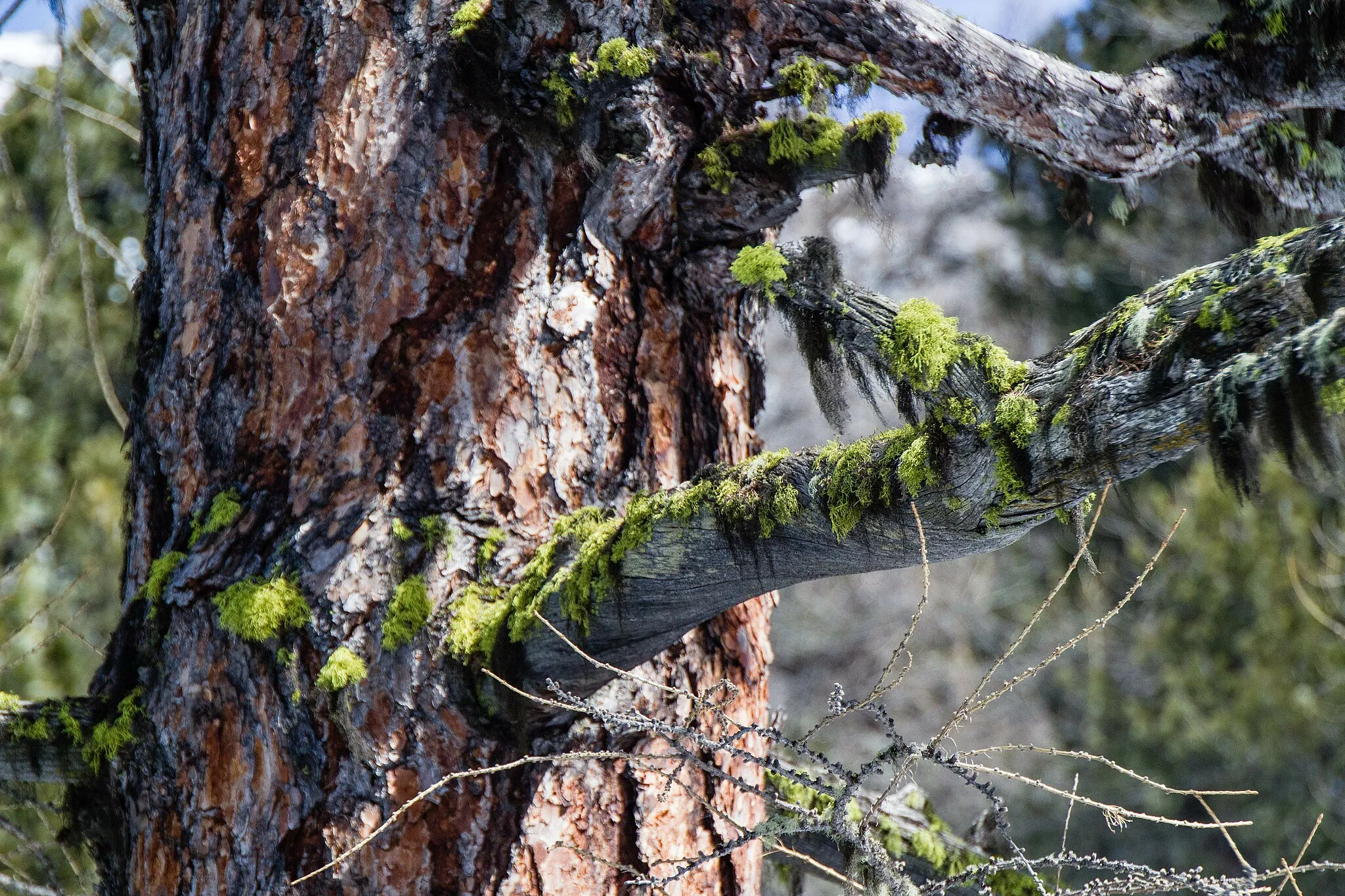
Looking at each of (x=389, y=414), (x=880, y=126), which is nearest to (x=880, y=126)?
(x=880, y=126)

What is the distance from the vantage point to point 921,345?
129 cm

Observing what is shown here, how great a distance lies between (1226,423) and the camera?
0.95 meters

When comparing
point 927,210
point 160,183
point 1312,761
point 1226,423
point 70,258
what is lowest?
point 1312,761

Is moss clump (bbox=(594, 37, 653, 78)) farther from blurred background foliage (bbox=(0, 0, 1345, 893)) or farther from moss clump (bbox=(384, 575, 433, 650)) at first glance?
moss clump (bbox=(384, 575, 433, 650))

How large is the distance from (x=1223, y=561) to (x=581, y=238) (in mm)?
7334

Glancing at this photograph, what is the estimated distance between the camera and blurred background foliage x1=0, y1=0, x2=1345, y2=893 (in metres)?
4.59

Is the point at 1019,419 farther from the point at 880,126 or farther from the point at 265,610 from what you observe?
the point at 265,610

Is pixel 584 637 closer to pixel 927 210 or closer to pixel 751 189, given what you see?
pixel 751 189

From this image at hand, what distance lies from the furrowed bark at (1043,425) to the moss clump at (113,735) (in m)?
0.64

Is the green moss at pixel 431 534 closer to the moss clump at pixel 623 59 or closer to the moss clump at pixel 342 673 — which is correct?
the moss clump at pixel 342 673

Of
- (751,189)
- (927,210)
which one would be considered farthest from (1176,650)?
(927,210)

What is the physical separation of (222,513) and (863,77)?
1182mm

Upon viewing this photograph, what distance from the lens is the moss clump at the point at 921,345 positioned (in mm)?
1262

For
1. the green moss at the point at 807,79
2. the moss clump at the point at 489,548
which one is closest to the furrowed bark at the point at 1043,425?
the moss clump at the point at 489,548
